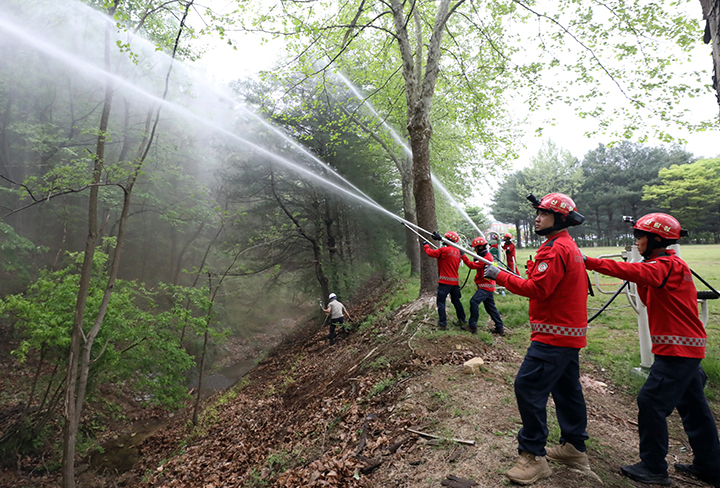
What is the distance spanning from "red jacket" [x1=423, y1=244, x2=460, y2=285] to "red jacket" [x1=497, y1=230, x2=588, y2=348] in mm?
4423

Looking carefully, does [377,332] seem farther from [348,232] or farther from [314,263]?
[348,232]

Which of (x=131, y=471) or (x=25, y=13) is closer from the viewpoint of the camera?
(x=131, y=471)

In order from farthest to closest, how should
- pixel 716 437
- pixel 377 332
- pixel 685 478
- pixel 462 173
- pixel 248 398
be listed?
pixel 462 173 < pixel 248 398 < pixel 377 332 < pixel 685 478 < pixel 716 437

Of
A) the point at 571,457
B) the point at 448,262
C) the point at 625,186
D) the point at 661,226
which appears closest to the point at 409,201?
the point at 448,262

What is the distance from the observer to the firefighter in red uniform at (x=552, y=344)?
10.2ft

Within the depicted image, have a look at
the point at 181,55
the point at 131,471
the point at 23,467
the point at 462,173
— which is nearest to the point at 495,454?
the point at 131,471

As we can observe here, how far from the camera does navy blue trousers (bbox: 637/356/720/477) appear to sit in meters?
3.21

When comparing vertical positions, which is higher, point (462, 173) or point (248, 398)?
point (462, 173)

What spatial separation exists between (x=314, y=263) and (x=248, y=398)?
744 cm

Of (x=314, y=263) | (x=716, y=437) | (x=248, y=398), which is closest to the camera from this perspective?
(x=716, y=437)

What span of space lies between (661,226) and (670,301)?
2.33 feet

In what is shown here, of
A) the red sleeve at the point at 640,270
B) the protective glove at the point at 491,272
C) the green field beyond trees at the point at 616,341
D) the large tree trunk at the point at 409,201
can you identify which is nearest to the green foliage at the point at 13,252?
the large tree trunk at the point at 409,201

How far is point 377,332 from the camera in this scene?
9.67 m

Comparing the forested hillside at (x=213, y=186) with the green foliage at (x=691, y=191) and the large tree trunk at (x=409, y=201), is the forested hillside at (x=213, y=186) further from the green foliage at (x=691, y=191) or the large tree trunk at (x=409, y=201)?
the green foliage at (x=691, y=191)
